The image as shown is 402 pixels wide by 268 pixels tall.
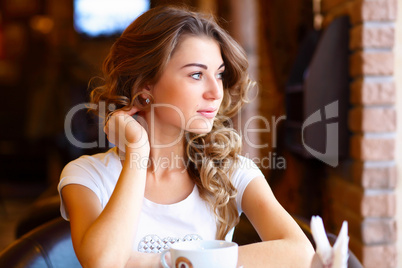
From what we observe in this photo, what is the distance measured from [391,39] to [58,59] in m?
5.62

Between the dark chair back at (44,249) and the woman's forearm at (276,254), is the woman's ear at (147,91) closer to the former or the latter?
the dark chair back at (44,249)

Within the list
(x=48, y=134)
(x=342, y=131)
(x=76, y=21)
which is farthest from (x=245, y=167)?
(x=76, y=21)

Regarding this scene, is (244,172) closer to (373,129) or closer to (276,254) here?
(276,254)

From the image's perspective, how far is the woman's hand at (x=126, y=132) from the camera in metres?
1.22

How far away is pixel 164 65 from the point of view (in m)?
1.32

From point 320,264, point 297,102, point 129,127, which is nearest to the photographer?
point 320,264

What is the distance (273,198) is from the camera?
1313 millimetres

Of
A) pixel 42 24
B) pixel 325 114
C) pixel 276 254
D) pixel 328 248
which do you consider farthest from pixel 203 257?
pixel 42 24

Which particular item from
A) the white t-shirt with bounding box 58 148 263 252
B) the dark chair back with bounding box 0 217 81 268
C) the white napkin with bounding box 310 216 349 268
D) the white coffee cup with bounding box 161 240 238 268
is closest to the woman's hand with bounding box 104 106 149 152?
the white t-shirt with bounding box 58 148 263 252

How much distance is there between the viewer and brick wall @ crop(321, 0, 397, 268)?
5.67ft

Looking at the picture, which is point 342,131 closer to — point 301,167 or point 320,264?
point 301,167

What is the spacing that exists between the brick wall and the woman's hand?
35.9 inches

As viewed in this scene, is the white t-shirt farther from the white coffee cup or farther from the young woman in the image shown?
the white coffee cup

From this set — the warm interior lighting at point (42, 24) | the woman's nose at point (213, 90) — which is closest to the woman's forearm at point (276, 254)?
the woman's nose at point (213, 90)
